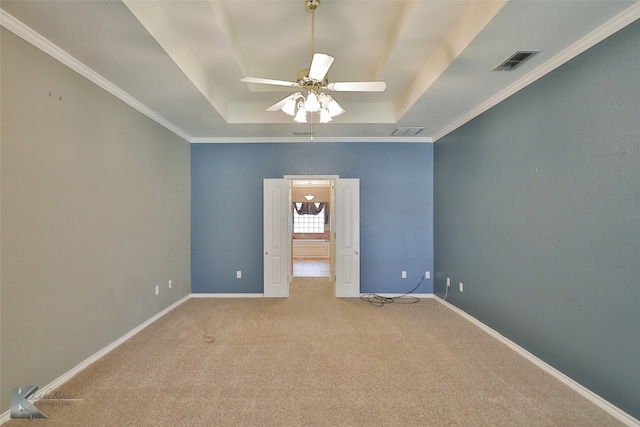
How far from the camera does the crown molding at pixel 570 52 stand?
168cm

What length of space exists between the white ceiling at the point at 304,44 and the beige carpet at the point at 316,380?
2.63 metres

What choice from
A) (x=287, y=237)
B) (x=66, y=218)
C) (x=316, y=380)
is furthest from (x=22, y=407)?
(x=287, y=237)

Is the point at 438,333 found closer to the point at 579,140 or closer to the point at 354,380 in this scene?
the point at 354,380

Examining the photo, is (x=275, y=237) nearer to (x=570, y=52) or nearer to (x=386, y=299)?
(x=386, y=299)

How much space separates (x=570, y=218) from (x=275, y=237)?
12.0 feet

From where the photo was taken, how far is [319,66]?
1.86 meters

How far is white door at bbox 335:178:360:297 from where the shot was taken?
4.46 meters

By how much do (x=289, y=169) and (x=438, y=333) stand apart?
323 cm

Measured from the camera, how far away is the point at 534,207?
2.44 meters

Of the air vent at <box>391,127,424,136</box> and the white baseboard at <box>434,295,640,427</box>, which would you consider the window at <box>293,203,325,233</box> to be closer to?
the air vent at <box>391,127,424,136</box>

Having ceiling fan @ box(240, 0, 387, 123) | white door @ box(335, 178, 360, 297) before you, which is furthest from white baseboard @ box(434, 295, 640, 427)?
ceiling fan @ box(240, 0, 387, 123)

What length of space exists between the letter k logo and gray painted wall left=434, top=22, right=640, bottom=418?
3911mm

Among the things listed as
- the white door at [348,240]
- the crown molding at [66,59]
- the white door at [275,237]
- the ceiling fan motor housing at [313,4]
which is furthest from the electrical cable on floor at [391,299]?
the crown molding at [66,59]

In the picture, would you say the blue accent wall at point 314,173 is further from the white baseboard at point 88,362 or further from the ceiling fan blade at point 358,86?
the ceiling fan blade at point 358,86
